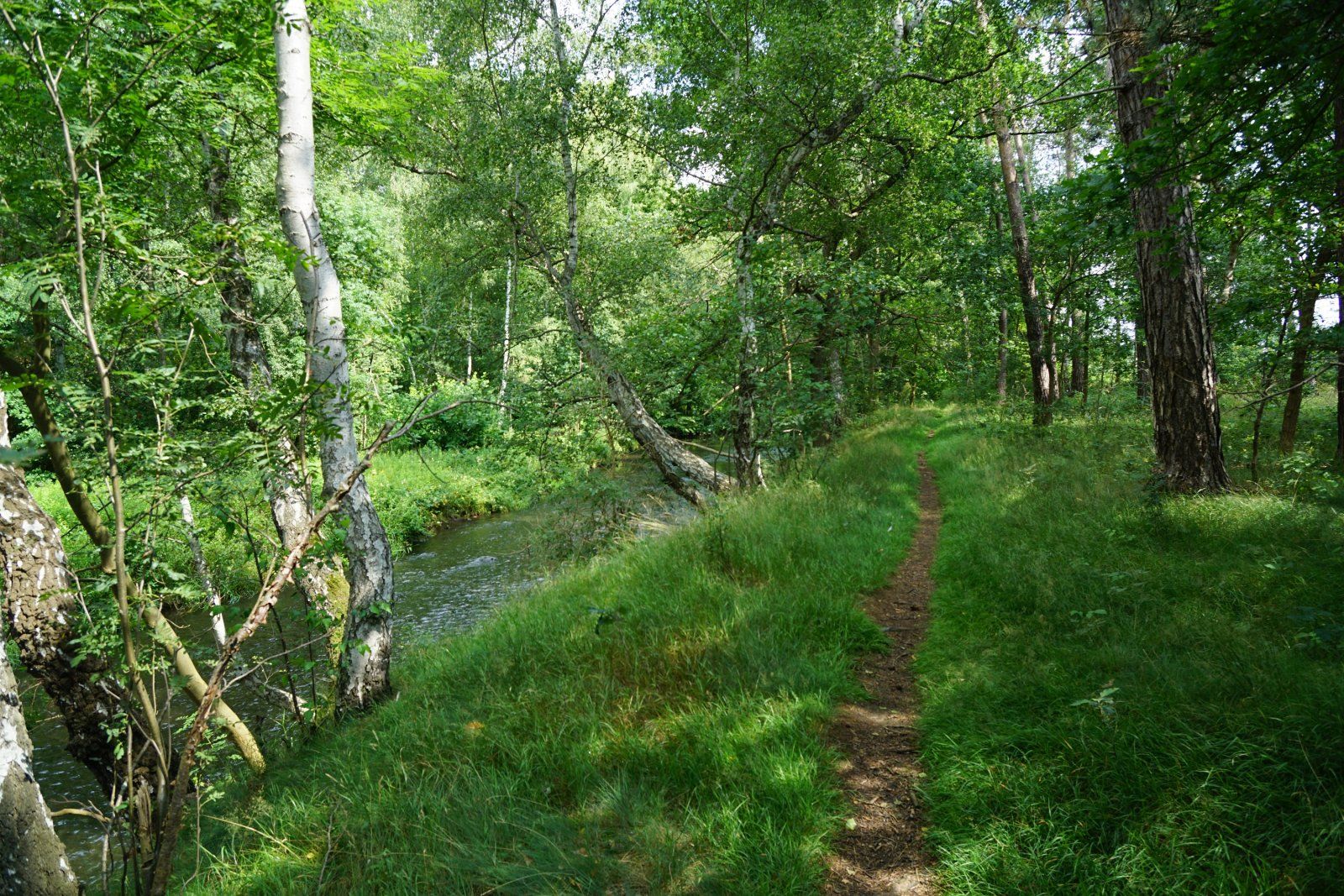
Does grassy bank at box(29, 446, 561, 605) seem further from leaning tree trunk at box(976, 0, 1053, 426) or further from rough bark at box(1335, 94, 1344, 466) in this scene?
leaning tree trunk at box(976, 0, 1053, 426)

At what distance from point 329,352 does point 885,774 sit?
4686 millimetres

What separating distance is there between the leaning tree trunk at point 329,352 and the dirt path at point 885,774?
11.3 ft

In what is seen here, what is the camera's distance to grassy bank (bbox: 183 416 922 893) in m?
2.64

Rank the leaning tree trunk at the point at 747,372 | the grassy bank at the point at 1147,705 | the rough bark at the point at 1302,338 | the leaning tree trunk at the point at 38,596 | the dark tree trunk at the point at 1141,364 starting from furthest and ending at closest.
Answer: the dark tree trunk at the point at 1141,364 < the leaning tree trunk at the point at 747,372 < the rough bark at the point at 1302,338 < the leaning tree trunk at the point at 38,596 < the grassy bank at the point at 1147,705

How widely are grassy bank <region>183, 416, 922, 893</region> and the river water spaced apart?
92cm

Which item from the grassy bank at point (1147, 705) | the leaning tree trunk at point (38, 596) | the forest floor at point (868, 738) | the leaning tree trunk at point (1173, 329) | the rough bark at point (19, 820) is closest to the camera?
the grassy bank at point (1147, 705)

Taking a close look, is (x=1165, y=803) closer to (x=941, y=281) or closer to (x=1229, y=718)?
(x=1229, y=718)

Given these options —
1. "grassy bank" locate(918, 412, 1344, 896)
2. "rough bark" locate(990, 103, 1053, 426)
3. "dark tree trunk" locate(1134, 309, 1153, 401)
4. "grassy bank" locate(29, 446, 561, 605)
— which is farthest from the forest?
"dark tree trunk" locate(1134, 309, 1153, 401)

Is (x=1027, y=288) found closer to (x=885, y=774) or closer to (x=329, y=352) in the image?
(x=885, y=774)

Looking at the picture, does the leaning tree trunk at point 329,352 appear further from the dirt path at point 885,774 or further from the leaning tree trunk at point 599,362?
the leaning tree trunk at point 599,362

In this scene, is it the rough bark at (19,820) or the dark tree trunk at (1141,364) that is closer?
the rough bark at (19,820)

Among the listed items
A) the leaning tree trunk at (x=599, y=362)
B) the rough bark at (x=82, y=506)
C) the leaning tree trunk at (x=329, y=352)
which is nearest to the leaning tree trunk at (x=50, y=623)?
the rough bark at (x=82, y=506)

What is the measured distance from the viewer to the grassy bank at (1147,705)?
2219mm

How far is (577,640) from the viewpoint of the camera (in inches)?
183
